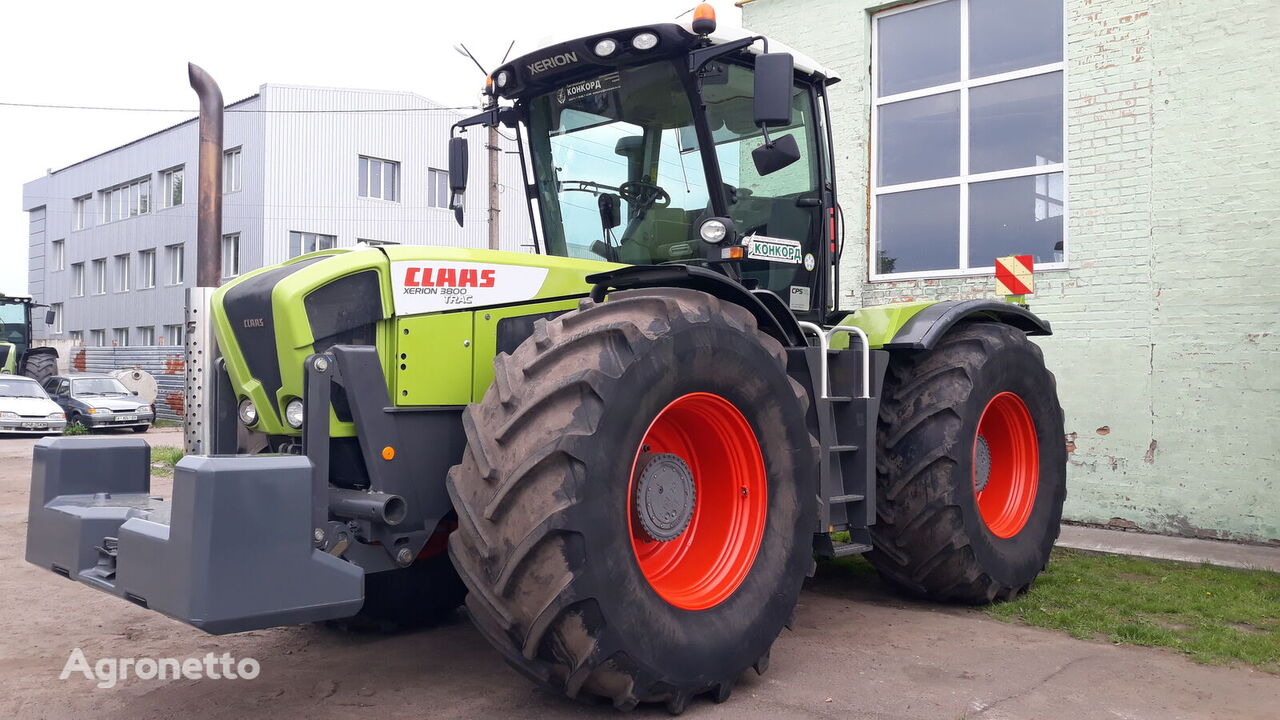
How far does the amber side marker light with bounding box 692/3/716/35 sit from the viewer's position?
14.7 feet

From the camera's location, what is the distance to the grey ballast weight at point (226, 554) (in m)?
2.93

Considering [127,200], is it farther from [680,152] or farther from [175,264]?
[680,152]

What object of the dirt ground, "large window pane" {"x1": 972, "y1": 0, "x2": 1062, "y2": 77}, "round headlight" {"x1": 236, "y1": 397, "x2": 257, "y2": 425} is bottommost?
the dirt ground

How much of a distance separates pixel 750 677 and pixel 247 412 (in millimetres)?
2268

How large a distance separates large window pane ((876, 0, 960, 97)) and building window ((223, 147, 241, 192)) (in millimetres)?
24505

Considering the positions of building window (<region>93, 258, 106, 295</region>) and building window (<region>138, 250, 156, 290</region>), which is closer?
building window (<region>138, 250, 156, 290</region>)

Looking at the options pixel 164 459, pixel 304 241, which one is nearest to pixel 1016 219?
pixel 164 459

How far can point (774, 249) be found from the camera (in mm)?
Answer: 5180

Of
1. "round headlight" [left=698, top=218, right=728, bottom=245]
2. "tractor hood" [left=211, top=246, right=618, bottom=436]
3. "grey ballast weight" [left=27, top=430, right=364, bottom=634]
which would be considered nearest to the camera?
"grey ballast weight" [left=27, top=430, right=364, bottom=634]

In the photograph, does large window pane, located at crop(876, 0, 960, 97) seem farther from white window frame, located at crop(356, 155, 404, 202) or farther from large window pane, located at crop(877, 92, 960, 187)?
white window frame, located at crop(356, 155, 404, 202)

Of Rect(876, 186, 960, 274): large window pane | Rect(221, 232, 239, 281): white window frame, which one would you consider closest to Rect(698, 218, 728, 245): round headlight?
Rect(876, 186, 960, 274): large window pane

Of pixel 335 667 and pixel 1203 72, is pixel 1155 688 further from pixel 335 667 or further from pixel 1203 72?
pixel 1203 72
